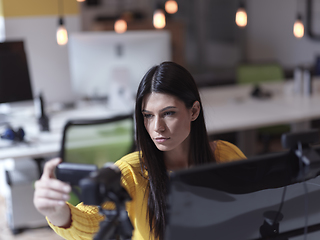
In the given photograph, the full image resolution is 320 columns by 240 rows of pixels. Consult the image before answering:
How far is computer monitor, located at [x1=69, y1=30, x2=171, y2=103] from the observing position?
308 cm

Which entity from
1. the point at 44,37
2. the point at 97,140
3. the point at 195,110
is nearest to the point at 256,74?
the point at 44,37

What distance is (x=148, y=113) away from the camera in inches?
43.1

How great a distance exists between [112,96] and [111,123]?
1028 millimetres

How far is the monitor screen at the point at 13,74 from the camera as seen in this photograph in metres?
2.88

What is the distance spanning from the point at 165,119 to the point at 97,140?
4.52 ft

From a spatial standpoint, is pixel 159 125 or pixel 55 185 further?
pixel 159 125

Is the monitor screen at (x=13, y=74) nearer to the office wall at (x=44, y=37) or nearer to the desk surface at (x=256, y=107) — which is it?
the desk surface at (x=256, y=107)

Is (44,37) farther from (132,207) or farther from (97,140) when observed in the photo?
(132,207)

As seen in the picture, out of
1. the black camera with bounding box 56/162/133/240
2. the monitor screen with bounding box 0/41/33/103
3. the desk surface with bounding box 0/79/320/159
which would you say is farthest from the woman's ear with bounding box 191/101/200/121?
the monitor screen with bounding box 0/41/33/103

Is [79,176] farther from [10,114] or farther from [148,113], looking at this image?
[10,114]

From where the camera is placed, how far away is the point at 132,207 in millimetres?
1225

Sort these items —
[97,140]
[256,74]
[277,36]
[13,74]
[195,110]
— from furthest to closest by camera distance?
[277,36]
[256,74]
[13,74]
[97,140]
[195,110]

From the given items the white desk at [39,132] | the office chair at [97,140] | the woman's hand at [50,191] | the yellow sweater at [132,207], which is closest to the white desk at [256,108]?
the office chair at [97,140]

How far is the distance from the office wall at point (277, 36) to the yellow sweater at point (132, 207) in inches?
215
